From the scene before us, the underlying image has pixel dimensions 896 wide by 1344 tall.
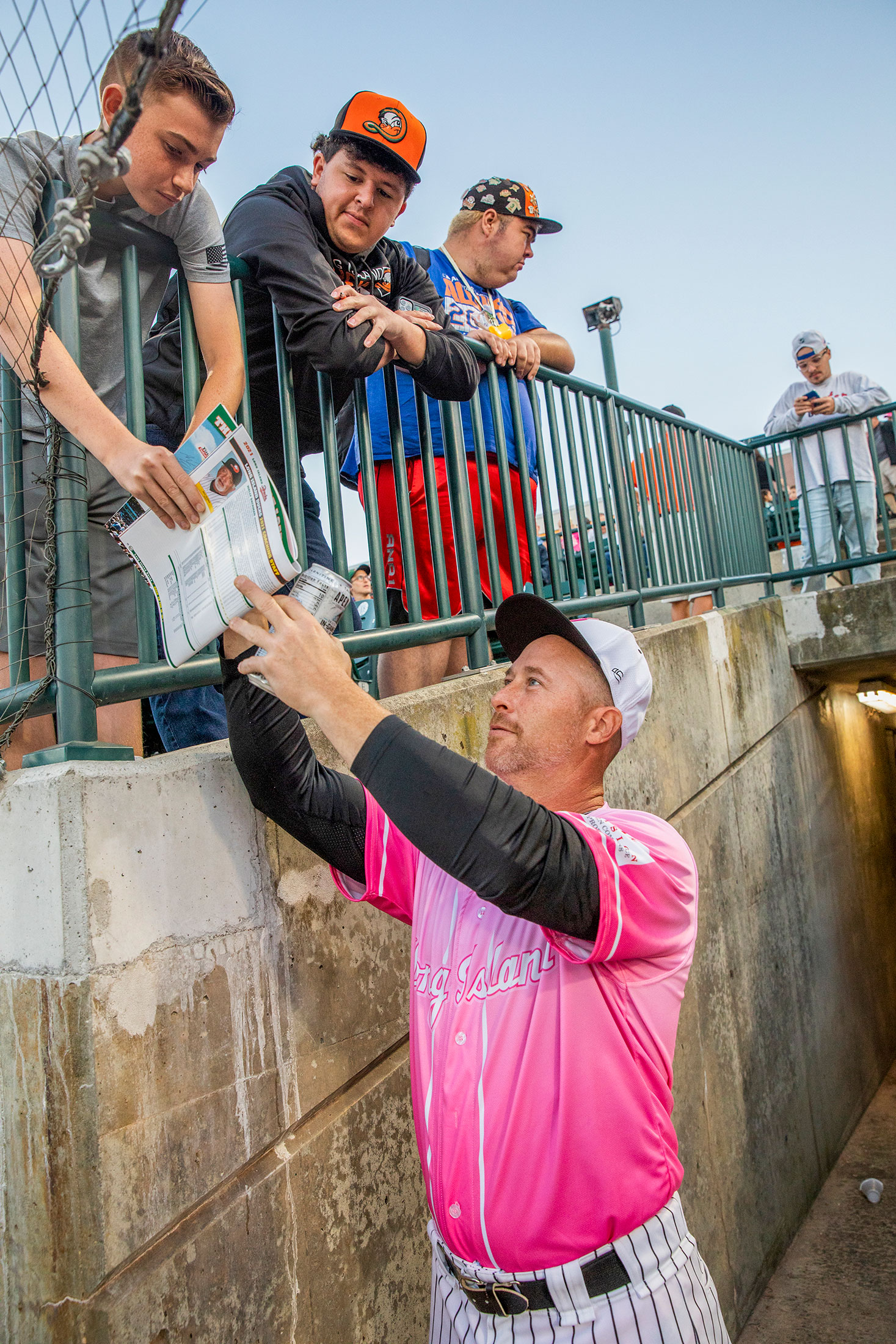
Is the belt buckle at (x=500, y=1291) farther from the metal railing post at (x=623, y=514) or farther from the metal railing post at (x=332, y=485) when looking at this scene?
the metal railing post at (x=623, y=514)

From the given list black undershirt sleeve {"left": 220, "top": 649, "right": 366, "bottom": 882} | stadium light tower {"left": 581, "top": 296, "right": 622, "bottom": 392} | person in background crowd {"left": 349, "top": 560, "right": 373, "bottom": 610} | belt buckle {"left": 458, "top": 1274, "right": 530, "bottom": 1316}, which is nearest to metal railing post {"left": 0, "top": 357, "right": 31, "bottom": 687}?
black undershirt sleeve {"left": 220, "top": 649, "right": 366, "bottom": 882}

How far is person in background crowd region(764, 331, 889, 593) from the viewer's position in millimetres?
7109

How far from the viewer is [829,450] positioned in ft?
23.7

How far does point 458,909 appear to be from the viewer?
185 centimetres

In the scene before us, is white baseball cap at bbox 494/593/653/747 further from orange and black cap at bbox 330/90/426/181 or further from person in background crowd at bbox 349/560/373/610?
person in background crowd at bbox 349/560/373/610

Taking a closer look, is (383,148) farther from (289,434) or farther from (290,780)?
(290,780)

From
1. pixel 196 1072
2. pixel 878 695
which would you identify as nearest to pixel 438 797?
pixel 196 1072

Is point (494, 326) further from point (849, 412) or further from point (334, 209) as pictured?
point (849, 412)

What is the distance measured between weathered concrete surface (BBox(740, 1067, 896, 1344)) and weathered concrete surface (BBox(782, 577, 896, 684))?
12.2ft

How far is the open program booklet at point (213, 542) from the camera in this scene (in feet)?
5.14

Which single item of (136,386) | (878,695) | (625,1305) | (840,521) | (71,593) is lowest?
(625,1305)

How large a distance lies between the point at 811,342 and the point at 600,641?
6355 millimetres

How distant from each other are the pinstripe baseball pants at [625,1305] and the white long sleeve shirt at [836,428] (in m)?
6.50

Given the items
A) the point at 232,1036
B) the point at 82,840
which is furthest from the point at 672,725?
the point at 82,840
